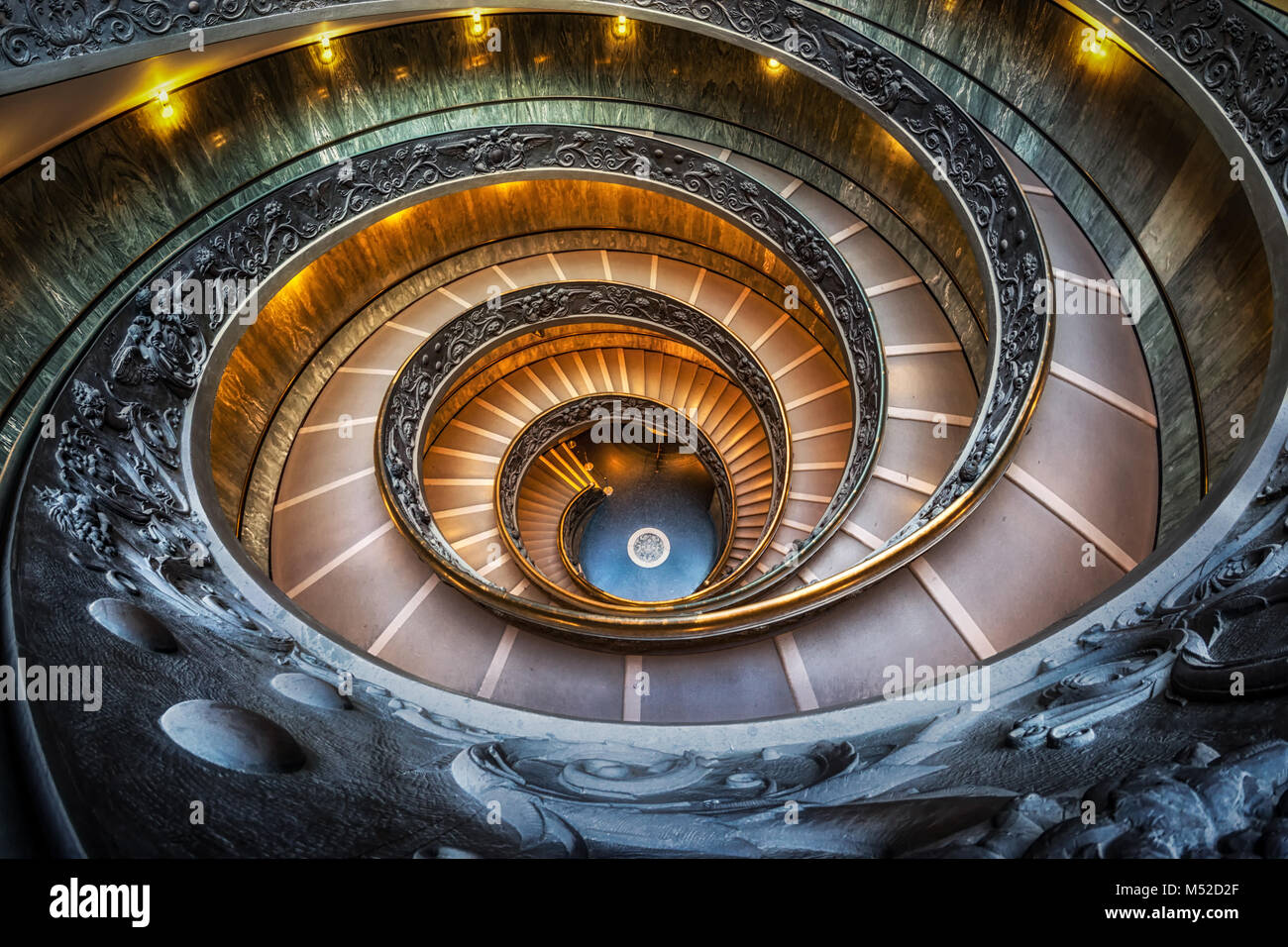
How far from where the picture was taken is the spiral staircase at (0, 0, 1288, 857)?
249 cm

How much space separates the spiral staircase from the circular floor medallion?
3.15 m

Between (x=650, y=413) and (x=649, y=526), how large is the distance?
359 cm

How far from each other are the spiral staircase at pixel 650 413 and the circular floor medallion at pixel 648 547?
3.15m

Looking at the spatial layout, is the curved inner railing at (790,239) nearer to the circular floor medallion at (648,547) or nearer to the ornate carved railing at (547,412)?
the ornate carved railing at (547,412)

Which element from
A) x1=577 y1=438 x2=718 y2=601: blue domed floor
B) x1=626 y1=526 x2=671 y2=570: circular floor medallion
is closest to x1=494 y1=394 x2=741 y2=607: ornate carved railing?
x1=577 y1=438 x2=718 y2=601: blue domed floor

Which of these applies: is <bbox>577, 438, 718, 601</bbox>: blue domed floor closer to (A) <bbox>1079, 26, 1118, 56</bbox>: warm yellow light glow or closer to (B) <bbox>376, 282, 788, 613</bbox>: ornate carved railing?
(B) <bbox>376, 282, 788, 613</bbox>: ornate carved railing

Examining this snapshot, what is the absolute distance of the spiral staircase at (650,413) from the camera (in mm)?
2488

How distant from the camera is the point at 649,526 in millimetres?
15648

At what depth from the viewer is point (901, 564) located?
5074mm

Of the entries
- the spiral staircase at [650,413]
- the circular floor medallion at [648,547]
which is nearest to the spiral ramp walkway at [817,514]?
the spiral staircase at [650,413]

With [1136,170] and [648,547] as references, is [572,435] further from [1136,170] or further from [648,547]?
[1136,170]

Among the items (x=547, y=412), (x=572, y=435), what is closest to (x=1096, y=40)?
(x=547, y=412)
